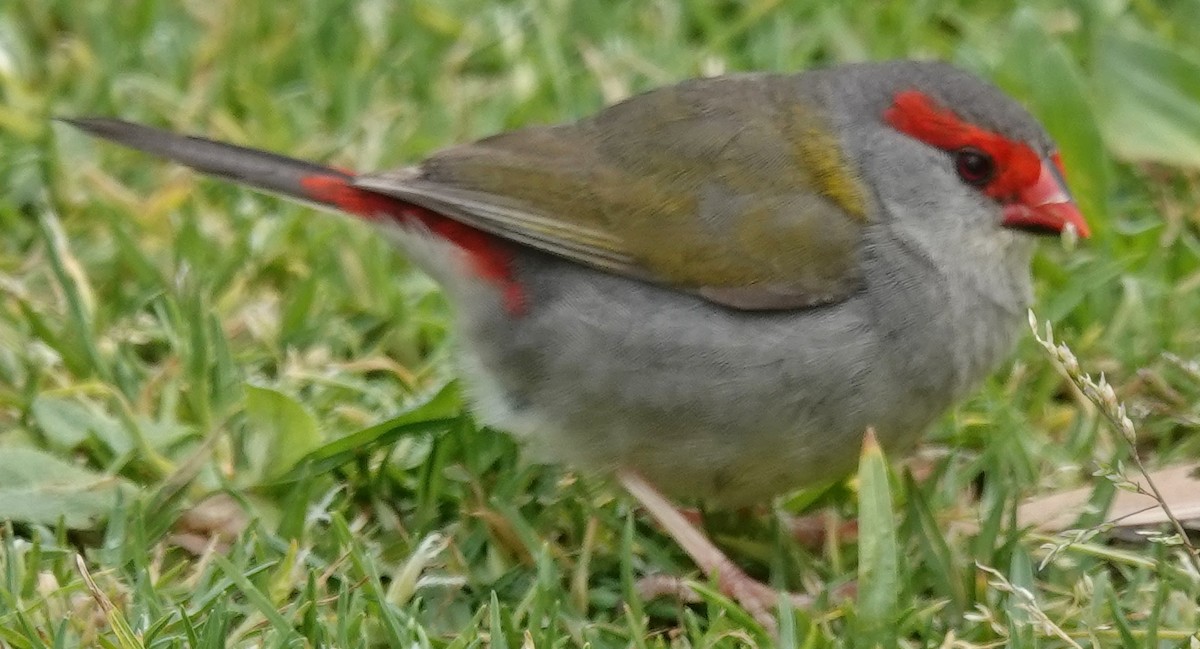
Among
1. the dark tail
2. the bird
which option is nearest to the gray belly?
the bird

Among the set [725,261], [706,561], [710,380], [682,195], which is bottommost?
[706,561]

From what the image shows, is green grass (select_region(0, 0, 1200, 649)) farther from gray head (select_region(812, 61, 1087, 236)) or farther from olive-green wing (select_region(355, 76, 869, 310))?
gray head (select_region(812, 61, 1087, 236))

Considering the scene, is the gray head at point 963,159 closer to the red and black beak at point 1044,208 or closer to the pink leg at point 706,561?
the red and black beak at point 1044,208

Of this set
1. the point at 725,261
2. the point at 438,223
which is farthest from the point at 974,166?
the point at 438,223

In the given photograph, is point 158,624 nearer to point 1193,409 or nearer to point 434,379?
point 434,379

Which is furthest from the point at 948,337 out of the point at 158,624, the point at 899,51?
the point at 899,51

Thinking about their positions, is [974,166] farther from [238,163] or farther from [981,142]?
[238,163]
